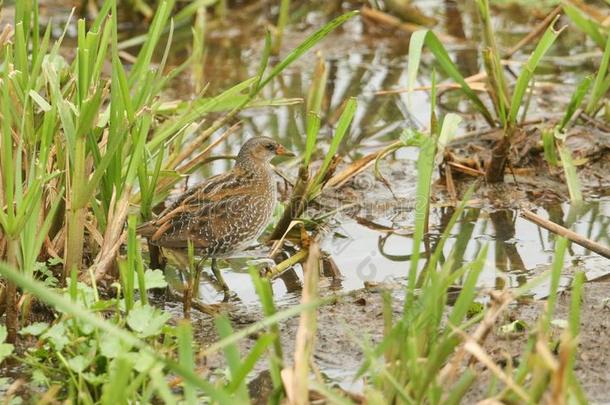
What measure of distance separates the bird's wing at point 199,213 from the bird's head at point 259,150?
213mm

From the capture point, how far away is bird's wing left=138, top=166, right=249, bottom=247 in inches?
223

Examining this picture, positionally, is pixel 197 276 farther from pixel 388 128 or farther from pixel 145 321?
pixel 388 128

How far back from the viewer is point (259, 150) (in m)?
6.36

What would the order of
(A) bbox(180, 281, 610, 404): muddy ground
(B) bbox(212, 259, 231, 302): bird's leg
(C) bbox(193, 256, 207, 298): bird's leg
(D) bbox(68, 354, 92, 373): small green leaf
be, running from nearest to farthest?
(D) bbox(68, 354, 92, 373): small green leaf
(A) bbox(180, 281, 610, 404): muddy ground
(C) bbox(193, 256, 207, 298): bird's leg
(B) bbox(212, 259, 231, 302): bird's leg

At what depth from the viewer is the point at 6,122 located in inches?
182

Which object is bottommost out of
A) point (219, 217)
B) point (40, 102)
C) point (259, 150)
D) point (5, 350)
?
point (5, 350)

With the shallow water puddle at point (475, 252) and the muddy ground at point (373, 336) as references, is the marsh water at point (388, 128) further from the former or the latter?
the muddy ground at point (373, 336)

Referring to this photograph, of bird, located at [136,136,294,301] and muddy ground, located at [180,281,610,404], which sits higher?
bird, located at [136,136,294,301]

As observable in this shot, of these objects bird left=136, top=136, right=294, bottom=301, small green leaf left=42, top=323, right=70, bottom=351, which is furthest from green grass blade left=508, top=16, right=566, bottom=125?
small green leaf left=42, top=323, right=70, bottom=351

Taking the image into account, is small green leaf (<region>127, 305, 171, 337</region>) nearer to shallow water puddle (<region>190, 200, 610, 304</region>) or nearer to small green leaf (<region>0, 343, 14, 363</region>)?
small green leaf (<region>0, 343, 14, 363</region>)

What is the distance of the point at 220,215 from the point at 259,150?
2.06 feet

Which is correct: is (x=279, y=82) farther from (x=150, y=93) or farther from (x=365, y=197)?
(x=150, y=93)

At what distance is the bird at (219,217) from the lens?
5.68m

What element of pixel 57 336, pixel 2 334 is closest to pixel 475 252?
pixel 57 336
